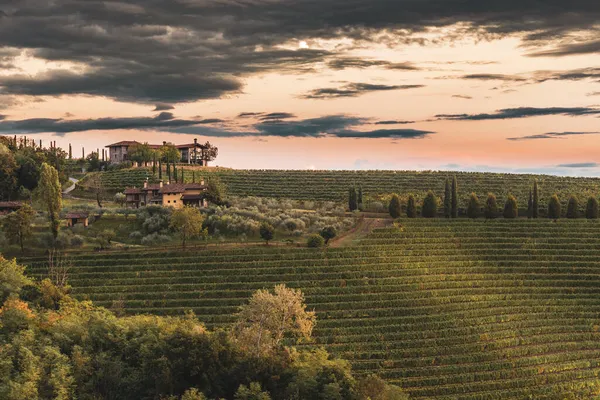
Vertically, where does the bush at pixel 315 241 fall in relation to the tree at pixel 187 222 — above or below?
below

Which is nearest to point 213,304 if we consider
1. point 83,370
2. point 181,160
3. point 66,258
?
point 66,258

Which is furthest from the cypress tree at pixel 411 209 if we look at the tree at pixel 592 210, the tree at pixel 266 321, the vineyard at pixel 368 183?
the tree at pixel 266 321

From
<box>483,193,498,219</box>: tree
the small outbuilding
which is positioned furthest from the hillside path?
the small outbuilding

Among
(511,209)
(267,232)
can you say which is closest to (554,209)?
(511,209)

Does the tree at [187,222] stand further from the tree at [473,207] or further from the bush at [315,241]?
the tree at [473,207]

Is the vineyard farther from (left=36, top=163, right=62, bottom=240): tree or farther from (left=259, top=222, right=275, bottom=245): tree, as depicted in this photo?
(left=259, top=222, right=275, bottom=245): tree

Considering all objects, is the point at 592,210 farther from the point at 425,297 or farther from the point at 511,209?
the point at 425,297
